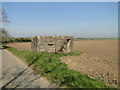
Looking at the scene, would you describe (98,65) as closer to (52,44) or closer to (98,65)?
(98,65)

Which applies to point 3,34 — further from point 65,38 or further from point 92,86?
point 92,86

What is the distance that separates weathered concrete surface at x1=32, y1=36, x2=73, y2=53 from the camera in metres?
15.4

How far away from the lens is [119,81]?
6.77 m

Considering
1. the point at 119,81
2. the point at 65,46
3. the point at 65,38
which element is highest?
the point at 65,38

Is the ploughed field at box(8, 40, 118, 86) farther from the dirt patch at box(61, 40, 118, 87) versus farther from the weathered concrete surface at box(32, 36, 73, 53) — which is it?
the weathered concrete surface at box(32, 36, 73, 53)

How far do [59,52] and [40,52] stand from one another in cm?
238

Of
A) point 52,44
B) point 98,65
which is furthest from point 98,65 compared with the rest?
point 52,44

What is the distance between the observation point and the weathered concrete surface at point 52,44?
1537cm

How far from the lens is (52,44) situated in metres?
15.6

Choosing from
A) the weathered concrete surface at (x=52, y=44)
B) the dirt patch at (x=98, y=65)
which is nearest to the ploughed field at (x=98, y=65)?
→ the dirt patch at (x=98, y=65)

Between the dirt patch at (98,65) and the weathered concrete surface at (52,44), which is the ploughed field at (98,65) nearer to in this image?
the dirt patch at (98,65)

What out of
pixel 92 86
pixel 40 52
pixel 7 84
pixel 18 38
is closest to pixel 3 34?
pixel 40 52

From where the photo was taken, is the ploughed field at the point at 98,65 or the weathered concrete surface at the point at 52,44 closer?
the ploughed field at the point at 98,65

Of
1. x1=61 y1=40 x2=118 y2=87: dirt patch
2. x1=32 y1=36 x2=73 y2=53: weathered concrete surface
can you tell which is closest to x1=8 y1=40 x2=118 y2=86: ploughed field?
x1=61 y1=40 x2=118 y2=87: dirt patch
